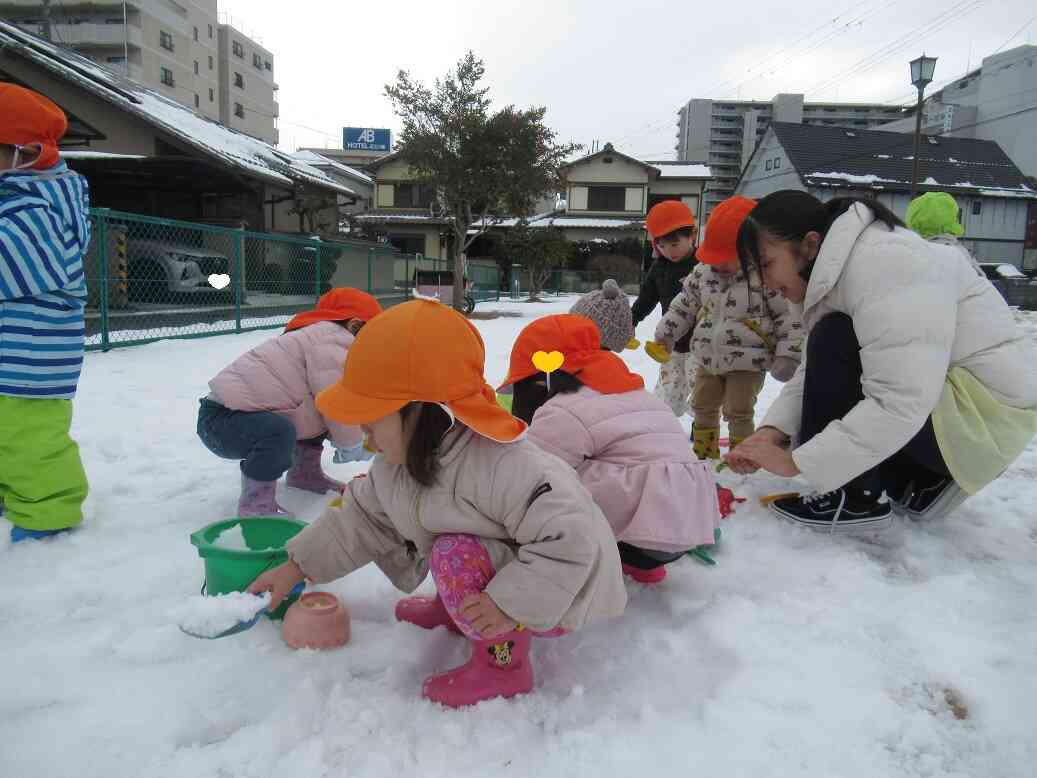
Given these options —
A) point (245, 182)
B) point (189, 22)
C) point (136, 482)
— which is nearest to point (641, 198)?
point (245, 182)

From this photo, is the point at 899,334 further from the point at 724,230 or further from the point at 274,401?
the point at 274,401

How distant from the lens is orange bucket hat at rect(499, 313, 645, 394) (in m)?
1.77

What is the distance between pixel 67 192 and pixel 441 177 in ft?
39.2

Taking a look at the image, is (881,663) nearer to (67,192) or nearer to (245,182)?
(67,192)

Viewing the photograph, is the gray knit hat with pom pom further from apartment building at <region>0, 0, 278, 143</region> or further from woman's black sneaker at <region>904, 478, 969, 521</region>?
apartment building at <region>0, 0, 278, 143</region>

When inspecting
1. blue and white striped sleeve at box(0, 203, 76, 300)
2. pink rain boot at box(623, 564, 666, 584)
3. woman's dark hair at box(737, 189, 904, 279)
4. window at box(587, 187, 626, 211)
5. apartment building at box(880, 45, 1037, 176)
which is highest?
apartment building at box(880, 45, 1037, 176)

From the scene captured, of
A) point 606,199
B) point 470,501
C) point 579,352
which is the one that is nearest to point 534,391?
point 579,352

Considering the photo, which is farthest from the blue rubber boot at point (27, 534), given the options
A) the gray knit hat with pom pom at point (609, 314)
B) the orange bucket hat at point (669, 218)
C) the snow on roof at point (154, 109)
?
the snow on roof at point (154, 109)

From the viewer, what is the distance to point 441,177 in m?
13.4

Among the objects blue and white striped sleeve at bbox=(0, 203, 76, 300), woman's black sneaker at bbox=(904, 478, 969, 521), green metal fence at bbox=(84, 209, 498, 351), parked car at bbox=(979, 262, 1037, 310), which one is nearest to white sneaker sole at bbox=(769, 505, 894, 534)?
woman's black sneaker at bbox=(904, 478, 969, 521)

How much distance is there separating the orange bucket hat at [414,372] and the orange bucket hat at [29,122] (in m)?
1.39

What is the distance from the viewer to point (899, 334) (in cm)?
170

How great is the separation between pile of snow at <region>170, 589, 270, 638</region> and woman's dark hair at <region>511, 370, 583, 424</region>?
835 mm

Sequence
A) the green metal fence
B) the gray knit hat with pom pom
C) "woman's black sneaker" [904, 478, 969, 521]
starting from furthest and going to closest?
the green metal fence → the gray knit hat with pom pom → "woman's black sneaker" [904, 478, 969, 521]
